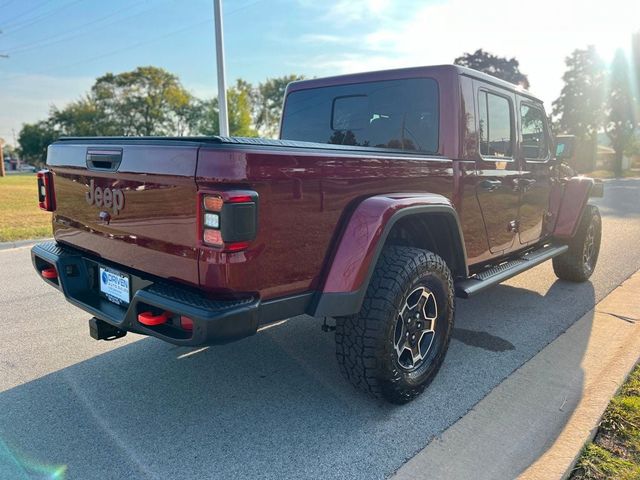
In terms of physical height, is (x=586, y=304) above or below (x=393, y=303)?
below

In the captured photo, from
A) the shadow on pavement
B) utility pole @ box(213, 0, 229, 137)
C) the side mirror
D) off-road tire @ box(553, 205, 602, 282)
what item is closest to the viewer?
the shadow on pavement

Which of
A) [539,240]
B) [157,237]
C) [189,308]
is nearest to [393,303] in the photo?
[189,308]

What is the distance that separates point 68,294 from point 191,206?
1.17 metres

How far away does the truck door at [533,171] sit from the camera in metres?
4.10

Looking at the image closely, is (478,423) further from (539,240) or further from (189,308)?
(539,240)

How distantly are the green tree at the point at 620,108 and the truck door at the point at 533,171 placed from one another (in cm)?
3975

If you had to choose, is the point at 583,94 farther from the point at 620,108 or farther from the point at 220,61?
the point at 220,61

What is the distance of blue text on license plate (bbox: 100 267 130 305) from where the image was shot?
2.43 m

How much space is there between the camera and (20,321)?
4.01m

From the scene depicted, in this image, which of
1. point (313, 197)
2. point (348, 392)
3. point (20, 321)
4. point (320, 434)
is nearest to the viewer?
point (313, 197)

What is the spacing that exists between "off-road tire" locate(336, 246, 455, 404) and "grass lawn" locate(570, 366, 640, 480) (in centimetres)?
89

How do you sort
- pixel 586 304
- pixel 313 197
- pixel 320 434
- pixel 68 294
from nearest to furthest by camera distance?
pixel 313 197 → pixel 320 434 → pixel 68 294 → pixel 586 304

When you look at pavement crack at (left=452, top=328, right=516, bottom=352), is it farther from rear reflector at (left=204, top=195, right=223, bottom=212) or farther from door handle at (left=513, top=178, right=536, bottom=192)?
rear reflector at (left=204, top=195, right=223, bottom=212)

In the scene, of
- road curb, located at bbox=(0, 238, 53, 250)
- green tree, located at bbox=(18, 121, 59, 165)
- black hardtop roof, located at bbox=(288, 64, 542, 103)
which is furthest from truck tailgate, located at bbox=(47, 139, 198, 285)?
green tree, located at bbox=(18, 121, 59, 165)
